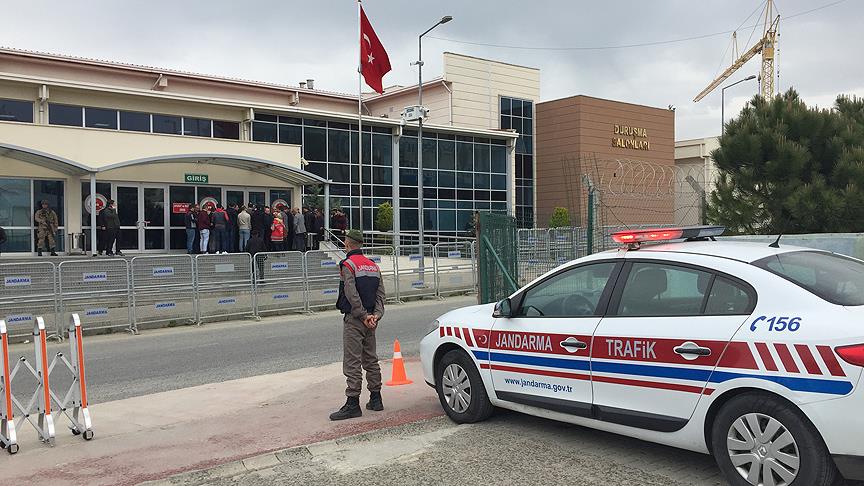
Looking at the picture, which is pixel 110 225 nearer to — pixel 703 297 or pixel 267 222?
pixel 267 222

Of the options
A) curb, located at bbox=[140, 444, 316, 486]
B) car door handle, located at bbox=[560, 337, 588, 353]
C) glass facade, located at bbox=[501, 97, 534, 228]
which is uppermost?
glass facade, located at bbox=[501, 97, 534, 228]

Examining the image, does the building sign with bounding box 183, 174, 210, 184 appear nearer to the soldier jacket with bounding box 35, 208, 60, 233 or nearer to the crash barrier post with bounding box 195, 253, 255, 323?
the soldier jacket with bounding box 35, 208, 60, 233

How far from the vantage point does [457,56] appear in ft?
143

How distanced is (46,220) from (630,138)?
39803mm

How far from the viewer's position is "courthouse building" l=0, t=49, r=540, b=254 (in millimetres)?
22125

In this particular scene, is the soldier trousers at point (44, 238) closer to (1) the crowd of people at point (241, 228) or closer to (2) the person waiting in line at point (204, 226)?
(1) the crowd of people at point (241, 228)

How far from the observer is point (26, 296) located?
13.1m

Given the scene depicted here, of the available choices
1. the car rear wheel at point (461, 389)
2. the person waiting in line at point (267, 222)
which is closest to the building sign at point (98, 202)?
the person waiting in line at point (267, 222)

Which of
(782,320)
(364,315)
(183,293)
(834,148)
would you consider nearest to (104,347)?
(183,293)

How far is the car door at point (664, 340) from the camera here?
436cm

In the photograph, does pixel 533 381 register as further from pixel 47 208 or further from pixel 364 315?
pixel 47 208

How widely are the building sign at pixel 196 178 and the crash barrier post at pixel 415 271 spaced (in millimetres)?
9411

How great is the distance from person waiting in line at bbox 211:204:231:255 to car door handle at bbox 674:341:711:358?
1863cm

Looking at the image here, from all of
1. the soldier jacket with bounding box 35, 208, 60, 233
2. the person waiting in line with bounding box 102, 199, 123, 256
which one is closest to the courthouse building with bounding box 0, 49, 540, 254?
the soldier jacket with bounding box 35, 208, 60, 233
